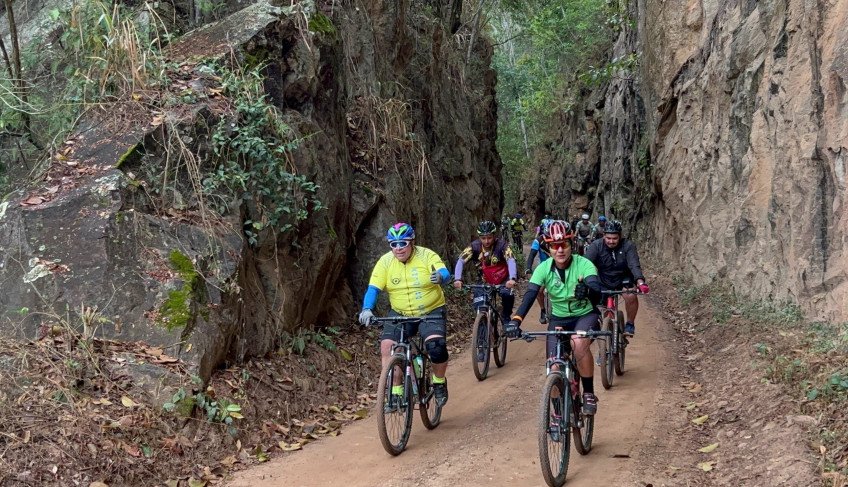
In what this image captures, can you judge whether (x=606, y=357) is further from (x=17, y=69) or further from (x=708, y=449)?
(x=17, y=69)

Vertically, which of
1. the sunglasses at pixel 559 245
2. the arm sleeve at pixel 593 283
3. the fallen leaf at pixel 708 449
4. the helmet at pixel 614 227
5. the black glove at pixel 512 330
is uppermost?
the helmet at pixel 614 227

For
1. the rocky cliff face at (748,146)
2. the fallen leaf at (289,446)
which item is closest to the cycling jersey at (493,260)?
the rocky cliff face at (748,146)

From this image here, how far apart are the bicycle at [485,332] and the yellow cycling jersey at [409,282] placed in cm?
251

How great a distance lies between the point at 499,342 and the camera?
11.2 meters

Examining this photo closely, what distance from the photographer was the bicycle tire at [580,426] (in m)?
6.73

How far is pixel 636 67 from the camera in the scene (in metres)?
28.3

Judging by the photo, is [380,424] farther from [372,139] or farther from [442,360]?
[372,139]

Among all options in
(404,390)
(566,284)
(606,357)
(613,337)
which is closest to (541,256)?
(613,337)

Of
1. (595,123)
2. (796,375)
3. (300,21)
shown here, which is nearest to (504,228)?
(595,123)

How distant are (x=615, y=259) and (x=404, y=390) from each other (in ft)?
14.6

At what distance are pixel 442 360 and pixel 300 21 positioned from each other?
20.6ft

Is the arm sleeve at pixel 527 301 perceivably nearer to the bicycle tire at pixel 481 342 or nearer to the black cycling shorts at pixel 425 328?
the black cycling shorts at pixel 425 328

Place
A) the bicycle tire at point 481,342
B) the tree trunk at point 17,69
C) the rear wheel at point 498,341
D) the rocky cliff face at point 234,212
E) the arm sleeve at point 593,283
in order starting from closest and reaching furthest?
the arm sleeve at point 593,283 → the rocky cliff face at point 234,212 → the tree trunk at point 17,69 → the bicycle tire at point 481,342 → the rear wheel at point 498,341

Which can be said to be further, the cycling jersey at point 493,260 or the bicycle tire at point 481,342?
the cycling jersey at point 493,260
